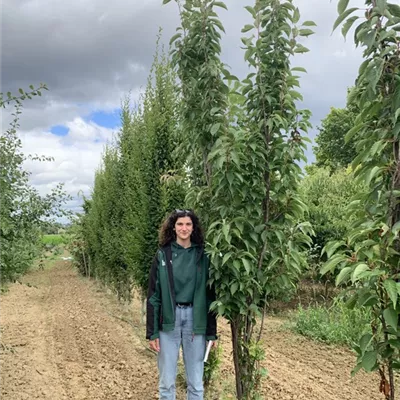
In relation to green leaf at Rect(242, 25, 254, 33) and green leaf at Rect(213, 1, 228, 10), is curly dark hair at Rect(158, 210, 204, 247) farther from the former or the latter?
green leaf at Rect(213, 1, 228, 10)

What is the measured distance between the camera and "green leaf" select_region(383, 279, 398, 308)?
1732 mm

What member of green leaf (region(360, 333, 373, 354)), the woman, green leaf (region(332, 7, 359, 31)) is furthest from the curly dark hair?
green leaf (region(332, 7, 359, 31))

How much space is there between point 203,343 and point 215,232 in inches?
39.0

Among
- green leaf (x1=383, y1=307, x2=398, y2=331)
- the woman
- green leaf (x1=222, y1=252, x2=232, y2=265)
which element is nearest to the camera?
green leaf (x1=383, y1=307, x2=398, y2=331)

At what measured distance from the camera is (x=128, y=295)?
11.5 meters

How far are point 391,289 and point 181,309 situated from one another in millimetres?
2145

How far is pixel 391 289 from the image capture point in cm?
177

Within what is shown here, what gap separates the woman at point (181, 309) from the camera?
3590 mm

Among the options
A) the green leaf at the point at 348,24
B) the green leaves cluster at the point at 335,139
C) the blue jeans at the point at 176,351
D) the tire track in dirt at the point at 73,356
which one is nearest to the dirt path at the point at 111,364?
the tire track in dirt at the point at 73,356

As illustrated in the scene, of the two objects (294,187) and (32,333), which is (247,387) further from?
(32,333)

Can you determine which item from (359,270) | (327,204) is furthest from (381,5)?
(327,204)

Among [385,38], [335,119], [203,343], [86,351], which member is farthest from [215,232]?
[335,119]

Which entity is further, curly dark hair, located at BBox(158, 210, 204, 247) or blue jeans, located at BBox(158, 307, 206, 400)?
curly dark hair, located at BBox(158, 210, 204, 247)

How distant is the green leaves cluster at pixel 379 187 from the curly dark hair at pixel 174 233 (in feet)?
5.76
